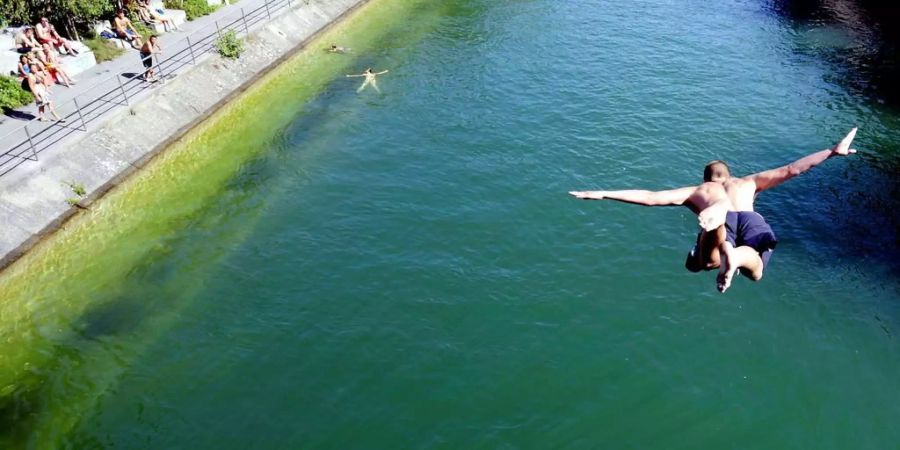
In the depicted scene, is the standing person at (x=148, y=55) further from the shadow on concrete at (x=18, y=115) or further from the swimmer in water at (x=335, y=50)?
the swimmer in water at (x=335, y=50)

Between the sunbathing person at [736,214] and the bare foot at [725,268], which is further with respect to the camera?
the sunbathing person at [736,214]

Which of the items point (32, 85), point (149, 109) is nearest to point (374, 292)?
point (149, 109)

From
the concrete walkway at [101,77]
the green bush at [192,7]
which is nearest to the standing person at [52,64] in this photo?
the concrete walkway at [101,77]

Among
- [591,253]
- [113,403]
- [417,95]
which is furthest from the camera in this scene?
[417,95]

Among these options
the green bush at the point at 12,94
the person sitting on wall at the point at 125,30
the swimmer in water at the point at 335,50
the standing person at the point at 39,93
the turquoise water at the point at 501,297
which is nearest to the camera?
the turquoise water at the point at 501,297

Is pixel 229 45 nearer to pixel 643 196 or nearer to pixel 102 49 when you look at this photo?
pixel 102 49

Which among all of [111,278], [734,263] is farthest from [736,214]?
[111,278]

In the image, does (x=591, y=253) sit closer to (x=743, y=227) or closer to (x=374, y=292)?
(x=374, y=292)

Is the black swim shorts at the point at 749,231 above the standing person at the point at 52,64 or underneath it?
underneath
